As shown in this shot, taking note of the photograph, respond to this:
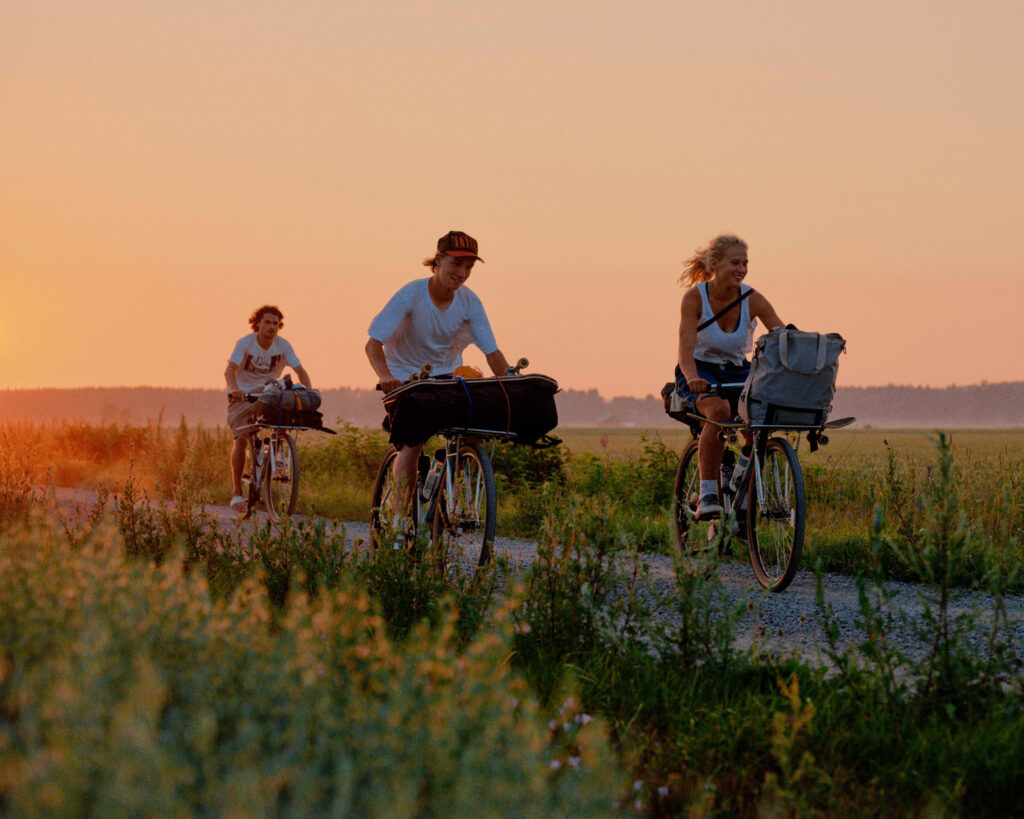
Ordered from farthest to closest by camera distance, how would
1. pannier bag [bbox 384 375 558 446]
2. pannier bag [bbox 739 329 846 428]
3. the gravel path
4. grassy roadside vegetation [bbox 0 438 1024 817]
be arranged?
pannier bag [bbox 739 329 846 428]
pannier bag [bbox 384 375 558 446]
the gravel path
grassy roadside vegetation [bbox 0 438 1024 817]

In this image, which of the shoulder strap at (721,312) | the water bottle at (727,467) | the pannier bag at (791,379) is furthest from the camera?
Result: the water bottle at (727,467)

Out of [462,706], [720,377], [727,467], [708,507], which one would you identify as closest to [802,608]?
[708,507]

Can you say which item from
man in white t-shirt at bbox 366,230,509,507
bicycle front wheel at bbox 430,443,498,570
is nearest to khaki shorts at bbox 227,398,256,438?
man in white t-shirt at bbox 366,230,509,507

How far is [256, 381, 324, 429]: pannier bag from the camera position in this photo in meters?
11.6

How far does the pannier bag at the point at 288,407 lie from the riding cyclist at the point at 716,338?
5159 millimetres

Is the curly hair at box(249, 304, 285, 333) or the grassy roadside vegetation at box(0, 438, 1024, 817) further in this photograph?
the curly hair at box(249, 304, 285, 333)

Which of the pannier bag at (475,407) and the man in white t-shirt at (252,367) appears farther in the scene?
the man in white t-shirt at (252,367)

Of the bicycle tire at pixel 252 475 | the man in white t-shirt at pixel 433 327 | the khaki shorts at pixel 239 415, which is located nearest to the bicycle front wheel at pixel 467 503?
the man in white t-shirt at pixel 433 327

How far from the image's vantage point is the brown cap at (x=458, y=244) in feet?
22.6

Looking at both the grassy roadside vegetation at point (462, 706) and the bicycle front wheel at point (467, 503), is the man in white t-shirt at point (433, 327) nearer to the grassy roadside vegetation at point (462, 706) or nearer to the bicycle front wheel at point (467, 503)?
the bicycle front wheel at point (467, 503)

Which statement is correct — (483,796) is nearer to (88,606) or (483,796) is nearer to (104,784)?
(104,784)

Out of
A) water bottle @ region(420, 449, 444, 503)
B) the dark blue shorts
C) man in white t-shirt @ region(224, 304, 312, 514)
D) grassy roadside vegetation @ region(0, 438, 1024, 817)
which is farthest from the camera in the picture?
man in white t-shirt @ region(224, 304, 312, 514)

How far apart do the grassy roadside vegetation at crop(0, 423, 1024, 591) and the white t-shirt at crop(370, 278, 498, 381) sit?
130 cm

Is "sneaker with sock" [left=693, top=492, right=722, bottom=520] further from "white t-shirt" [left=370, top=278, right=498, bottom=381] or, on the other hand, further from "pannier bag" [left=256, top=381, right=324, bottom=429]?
"pannier bag" [left=256, top=381, right=324, bottom=429]
